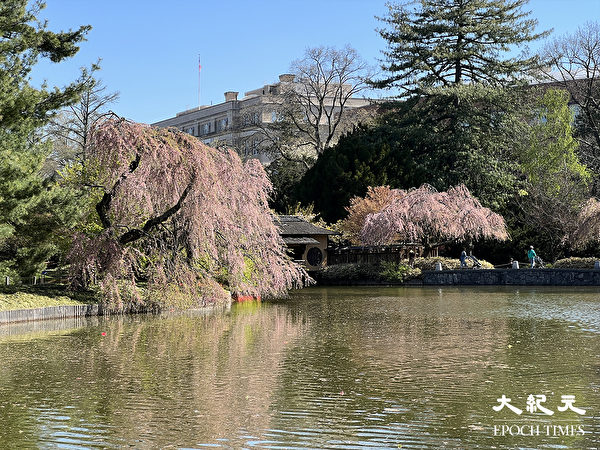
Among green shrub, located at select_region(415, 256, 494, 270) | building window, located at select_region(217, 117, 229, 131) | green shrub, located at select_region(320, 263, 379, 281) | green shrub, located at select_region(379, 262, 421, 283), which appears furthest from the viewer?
building window, located at select_region(217, 117, 229, 131)

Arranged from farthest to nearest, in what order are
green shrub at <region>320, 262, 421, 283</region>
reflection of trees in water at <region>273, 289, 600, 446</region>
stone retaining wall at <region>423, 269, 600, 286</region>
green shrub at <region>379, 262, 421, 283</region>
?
green shrub at <region>320, 262, 421, 283</region> < green shrub at <region>379, 262, 421, 283</region> < stone retaining wall at <region>423, 269, 600, 286</region> < reflection of trees in water at <region>273, 289, 600, 446</region>

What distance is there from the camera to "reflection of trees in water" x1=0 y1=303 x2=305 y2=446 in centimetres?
864

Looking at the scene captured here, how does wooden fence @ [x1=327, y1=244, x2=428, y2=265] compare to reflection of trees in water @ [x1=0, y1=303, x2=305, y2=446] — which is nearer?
reflection of trees in water @ [x1=0, y1=303, x2=305, y2=446]

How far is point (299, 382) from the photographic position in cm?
1109

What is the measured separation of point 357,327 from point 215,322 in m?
4.06

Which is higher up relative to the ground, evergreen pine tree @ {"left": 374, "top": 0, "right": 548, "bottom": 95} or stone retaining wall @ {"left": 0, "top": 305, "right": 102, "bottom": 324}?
evergreen pine tree @ {"left": 374, "top": 0, "right": 548, "bottom": 95}

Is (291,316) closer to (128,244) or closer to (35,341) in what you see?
(128,244)

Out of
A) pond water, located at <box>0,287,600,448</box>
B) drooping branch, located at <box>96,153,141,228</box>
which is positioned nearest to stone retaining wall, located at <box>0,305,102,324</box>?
pond water, located at <box>0,287,600,448</box>

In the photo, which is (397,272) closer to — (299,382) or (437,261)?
(437,261)

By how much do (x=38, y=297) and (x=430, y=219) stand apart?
28282 mm

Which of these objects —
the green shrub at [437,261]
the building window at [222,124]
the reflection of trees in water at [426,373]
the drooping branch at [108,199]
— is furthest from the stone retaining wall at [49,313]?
the building window at [222,124]

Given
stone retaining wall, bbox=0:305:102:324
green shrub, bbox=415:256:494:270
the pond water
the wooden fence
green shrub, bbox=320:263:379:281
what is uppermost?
the wooden fence

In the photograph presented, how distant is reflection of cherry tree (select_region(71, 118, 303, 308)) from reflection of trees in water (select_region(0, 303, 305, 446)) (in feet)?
10.2

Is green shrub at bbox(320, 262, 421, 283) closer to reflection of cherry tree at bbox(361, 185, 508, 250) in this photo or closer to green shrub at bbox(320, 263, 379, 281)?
green shrub at bbox(320, 263, 379, 281)
